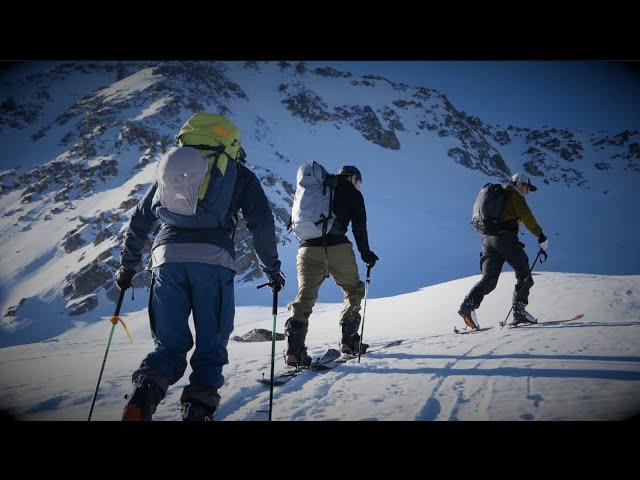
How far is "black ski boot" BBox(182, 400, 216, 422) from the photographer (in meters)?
2.08

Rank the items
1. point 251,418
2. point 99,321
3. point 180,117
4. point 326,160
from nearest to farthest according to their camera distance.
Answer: point 251,418
point 99,321
point 180,117
point 326,160

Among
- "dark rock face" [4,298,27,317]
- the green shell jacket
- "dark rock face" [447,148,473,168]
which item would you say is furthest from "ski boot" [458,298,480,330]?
"dark rock face" [447,148,473,168]

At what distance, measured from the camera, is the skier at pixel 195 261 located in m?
2.27

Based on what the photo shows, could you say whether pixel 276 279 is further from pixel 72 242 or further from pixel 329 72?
pixel 329 72

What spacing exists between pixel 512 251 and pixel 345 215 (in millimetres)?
2779

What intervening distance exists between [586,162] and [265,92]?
6382cm

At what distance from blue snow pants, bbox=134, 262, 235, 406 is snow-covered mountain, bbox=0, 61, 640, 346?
1740 cm

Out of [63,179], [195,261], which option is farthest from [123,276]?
[63,179]

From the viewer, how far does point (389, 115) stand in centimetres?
6425

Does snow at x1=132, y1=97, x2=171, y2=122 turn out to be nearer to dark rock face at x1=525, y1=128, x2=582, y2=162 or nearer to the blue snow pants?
the blue snow pants

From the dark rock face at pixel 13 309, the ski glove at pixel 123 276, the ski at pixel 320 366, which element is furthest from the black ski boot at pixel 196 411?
the dark rock face at pixel 13 309

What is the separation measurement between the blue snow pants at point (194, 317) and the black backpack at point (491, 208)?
4.09 meters
